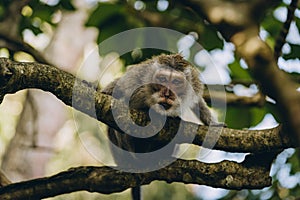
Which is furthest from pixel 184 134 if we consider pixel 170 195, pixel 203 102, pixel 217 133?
pixel 170 195

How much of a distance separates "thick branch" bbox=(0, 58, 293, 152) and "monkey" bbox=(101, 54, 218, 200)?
0.73m

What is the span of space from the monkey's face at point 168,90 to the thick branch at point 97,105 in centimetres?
59

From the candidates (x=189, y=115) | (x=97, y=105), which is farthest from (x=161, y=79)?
(x=97, y=105)

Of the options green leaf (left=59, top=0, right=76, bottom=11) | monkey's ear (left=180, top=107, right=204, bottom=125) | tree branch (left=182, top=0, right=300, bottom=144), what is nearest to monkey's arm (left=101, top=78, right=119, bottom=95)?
monkey's ear (left=180, top=107, right=204, bottom=125)

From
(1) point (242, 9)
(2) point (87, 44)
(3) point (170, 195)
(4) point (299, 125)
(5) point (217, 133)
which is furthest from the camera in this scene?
(2) point (87, 44)

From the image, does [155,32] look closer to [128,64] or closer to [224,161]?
[128,64]

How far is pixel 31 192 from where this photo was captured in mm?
3439

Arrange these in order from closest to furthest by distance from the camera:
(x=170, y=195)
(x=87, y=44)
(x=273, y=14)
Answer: (x=273, y=14), (x=170, y=195), (x=87, y=44)

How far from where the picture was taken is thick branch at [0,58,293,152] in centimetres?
283

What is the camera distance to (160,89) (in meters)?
4.29

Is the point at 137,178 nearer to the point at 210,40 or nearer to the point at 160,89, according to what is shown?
the point at 160,89

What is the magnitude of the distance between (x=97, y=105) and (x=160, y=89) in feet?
4.21

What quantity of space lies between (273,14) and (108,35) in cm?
136

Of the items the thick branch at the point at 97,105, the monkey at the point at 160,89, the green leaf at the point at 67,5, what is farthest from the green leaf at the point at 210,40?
the thick branch at the point at 97,105
